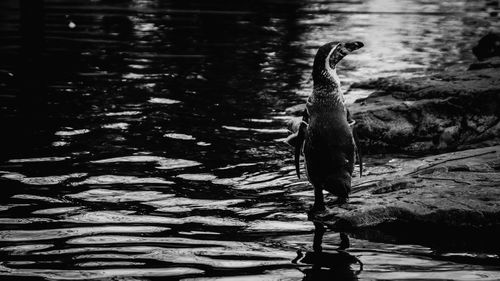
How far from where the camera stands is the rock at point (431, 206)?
6.63 metres

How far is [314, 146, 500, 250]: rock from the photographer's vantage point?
6.63 metres

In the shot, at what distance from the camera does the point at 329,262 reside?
19.8 ft

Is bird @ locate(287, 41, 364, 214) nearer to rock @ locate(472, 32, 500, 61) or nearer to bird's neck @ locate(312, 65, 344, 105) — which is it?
bird's neck @ locate(312, 65, 344, 105)

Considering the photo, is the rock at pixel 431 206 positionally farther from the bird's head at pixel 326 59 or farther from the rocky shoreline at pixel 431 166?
the bird's head at pixel 326 59

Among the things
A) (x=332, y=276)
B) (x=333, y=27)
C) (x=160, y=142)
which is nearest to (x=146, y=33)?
(x=333, y=27)

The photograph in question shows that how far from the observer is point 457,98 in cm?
1088

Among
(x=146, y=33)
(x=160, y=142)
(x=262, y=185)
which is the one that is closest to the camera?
(x=262, y=185)

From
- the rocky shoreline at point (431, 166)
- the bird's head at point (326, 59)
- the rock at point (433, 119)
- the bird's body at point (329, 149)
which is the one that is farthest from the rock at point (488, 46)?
the bird's body at point (329, 149)

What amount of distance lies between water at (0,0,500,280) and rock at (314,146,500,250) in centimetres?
28

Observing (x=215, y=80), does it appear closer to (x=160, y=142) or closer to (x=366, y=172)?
(x=160, y=142)

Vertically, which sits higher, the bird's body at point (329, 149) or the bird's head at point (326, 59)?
the bird's head at point (326, 59)

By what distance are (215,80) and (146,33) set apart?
745 centimetres

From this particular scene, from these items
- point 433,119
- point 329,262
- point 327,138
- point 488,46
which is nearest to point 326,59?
point 327,138

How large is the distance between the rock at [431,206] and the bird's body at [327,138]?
22 centimetres
